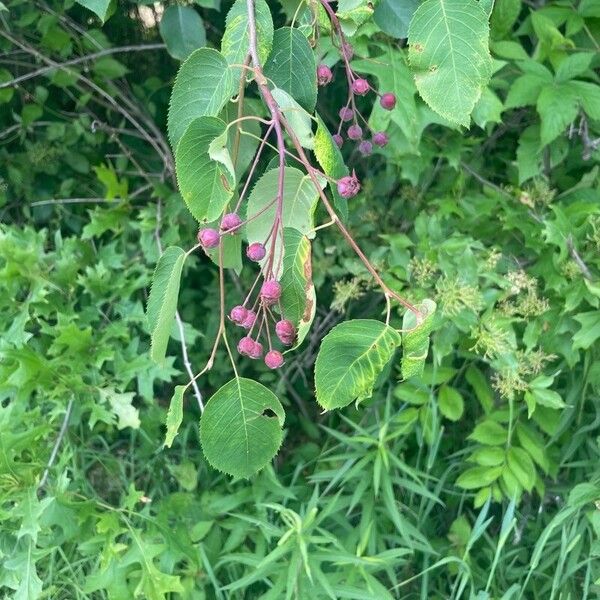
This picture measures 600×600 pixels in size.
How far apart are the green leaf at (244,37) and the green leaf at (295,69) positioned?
30 mm

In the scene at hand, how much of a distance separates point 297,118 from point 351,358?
0.21 meters

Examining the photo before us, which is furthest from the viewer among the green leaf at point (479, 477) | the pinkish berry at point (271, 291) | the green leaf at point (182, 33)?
the green leaf at point (479, 477)

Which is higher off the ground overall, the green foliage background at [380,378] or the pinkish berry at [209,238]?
the pinkish berry at [209,238]

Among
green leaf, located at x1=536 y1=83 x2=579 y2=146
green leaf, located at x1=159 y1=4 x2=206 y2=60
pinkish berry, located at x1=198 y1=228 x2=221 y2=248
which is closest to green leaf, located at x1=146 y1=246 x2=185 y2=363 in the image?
pinkish berry, located at x1=198 y1=228 x2=221 y2=248

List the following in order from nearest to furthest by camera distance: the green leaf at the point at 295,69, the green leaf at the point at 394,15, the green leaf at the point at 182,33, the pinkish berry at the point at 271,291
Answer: the pinkish berry at the point at 271,291, the green leaf at the point at 295,69, the green leaf at the point at 394,15, the green leaf at the point at 182,33

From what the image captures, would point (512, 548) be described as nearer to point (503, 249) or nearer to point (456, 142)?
point (503, 249)

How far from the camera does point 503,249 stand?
1.46m

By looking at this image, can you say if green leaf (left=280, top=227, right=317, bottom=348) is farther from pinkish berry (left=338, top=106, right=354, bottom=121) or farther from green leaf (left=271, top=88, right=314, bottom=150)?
pinkish berry (left=338, top=106, right=354, bottom=121)

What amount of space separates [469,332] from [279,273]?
0.83m

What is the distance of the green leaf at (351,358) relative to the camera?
58cm

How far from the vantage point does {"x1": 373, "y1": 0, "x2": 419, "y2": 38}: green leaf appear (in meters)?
0.81

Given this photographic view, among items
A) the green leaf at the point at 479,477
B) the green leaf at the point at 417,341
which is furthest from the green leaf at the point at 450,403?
the green leaf at the point at 417,341

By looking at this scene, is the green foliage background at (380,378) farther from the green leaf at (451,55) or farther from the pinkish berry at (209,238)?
the pinkish berry at (209,238)

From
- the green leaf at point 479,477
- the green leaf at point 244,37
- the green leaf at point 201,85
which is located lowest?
the green leaf at point 479,477
